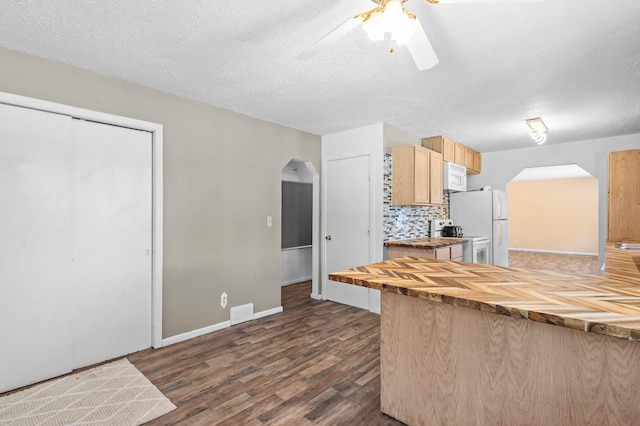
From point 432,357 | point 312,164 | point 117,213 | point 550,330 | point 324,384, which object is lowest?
point 324,384

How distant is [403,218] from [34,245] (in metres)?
3.82

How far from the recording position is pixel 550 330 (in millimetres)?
1316

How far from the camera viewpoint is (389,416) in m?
1.85

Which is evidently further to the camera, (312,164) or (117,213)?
(312,164)

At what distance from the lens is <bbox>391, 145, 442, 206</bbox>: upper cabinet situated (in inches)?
151

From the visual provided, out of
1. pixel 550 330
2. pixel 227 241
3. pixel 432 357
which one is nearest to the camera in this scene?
pixel 550 330

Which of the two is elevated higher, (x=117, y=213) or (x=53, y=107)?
(x=53, y=107)

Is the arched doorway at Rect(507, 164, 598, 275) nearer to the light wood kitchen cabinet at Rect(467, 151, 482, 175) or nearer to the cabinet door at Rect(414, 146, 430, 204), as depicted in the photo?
the light wood kitchen cabinet at Rect(467, 151, 482, 175)

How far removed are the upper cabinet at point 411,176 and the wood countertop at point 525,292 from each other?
1933 mm

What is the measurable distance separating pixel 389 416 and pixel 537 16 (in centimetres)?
245

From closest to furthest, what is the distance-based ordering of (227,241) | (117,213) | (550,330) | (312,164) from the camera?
1. (550,330)
2. (117,213)
3. (227,241)
4. (312,164)

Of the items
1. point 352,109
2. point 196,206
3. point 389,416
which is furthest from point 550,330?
point 196,206

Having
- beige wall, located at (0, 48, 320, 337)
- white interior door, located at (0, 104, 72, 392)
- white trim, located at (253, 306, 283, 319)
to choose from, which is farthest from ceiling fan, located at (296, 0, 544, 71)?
white trim, located at (253, 306, 283, 319)

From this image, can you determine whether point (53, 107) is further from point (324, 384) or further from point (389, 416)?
point (389, 416)
